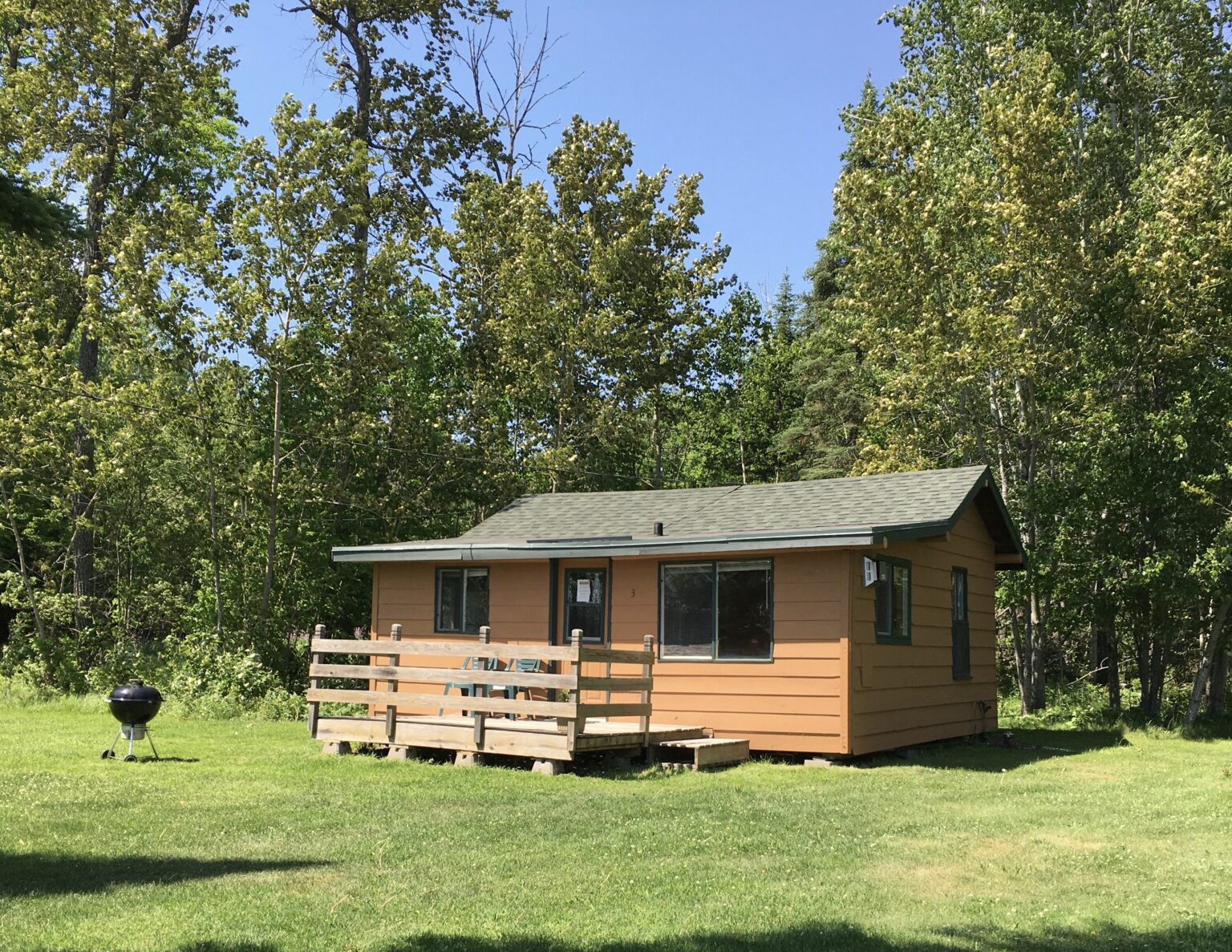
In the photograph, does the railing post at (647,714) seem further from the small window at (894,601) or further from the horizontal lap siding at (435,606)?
the small window at (894,601)

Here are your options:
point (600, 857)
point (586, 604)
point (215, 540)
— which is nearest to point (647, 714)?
point (586, 604)

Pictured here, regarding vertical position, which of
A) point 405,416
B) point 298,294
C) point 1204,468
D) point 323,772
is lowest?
point 323,772

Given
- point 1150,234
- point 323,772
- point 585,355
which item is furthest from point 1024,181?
point 323,772

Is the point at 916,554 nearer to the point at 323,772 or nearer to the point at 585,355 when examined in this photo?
the point at 323,772

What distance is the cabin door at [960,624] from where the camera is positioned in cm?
1603

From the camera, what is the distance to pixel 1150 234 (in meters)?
18.7

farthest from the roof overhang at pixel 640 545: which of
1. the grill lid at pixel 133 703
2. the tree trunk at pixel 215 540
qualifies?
the grill lid at pixel 133 703

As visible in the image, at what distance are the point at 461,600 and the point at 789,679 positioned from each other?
16.8 feet

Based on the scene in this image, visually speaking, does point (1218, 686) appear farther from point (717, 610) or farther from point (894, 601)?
point (717, 610)

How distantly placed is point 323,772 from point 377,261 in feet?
38.8

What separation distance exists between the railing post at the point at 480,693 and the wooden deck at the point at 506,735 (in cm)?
4

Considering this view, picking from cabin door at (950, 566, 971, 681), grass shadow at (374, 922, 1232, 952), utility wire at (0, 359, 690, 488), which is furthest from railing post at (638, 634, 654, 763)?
utility wire at (0, 359, 690, 488)

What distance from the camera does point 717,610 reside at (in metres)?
13.8

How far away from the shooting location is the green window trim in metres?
15.9
